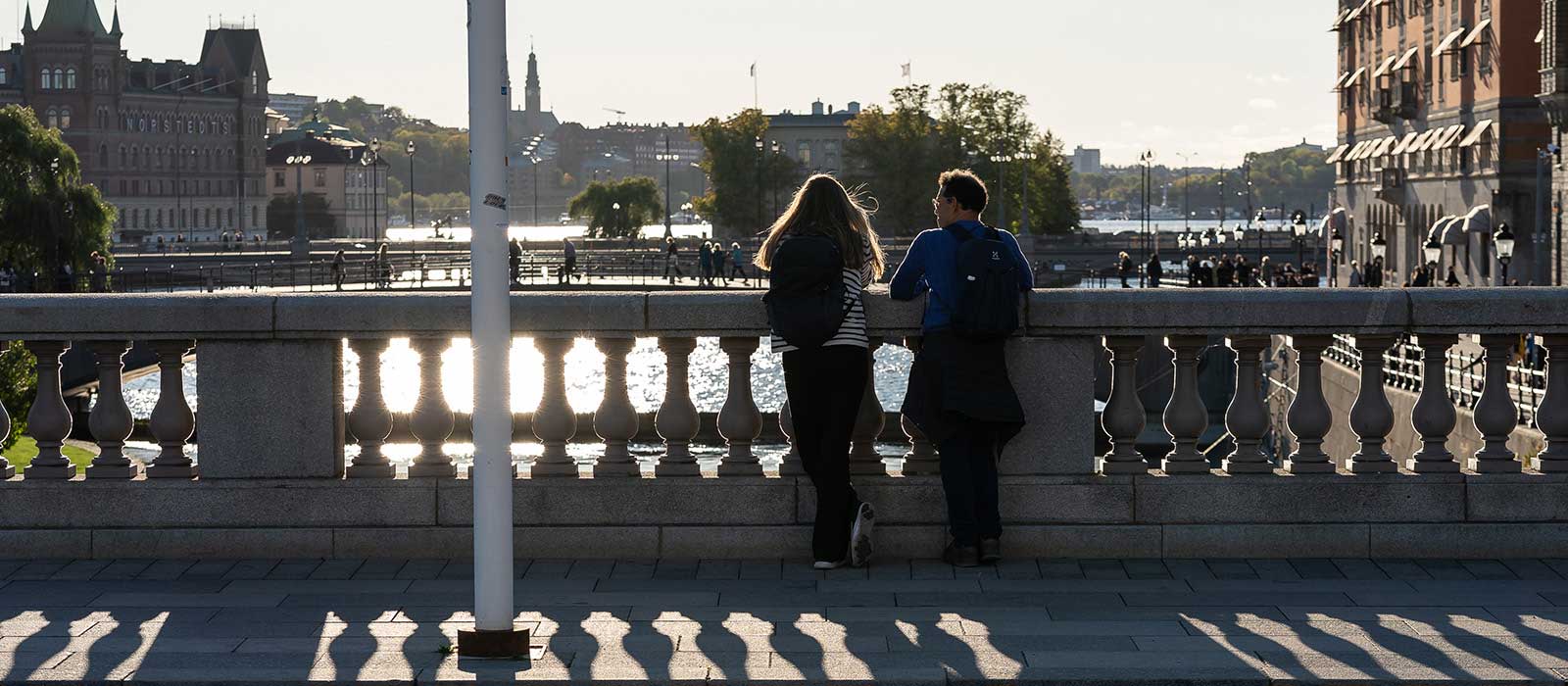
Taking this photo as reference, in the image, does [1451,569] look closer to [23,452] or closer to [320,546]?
[320,546]

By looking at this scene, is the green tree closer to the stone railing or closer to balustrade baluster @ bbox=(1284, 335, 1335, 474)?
the stone railing

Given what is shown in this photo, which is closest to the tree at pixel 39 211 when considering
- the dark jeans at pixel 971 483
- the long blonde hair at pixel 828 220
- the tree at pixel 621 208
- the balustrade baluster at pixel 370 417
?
the tree at pixel 621 208

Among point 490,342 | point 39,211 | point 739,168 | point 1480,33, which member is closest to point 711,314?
point 490,342

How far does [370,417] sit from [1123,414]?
3171 millimetres

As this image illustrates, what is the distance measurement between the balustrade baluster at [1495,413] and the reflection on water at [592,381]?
37352 millimetres

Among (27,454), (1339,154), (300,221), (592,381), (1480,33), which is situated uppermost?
(1480,33)

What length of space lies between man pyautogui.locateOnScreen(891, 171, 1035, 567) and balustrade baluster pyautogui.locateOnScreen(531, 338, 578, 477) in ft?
4.75

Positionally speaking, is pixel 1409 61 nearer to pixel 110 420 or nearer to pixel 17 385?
pixel 17 385

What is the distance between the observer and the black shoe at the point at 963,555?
8594 millimetres

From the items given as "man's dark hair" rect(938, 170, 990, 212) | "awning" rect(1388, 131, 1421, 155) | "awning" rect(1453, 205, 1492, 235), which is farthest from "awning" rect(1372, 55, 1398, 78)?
"man's dark hair" rect(938, 170, 990, 212)

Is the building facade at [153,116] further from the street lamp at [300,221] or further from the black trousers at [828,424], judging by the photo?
the black trousers at [828,424]

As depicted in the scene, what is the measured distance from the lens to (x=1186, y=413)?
885cm

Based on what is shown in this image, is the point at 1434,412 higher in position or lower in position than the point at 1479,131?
lower

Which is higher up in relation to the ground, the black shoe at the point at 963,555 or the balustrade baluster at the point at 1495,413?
the balustrade baluster at the point at 1495,413
